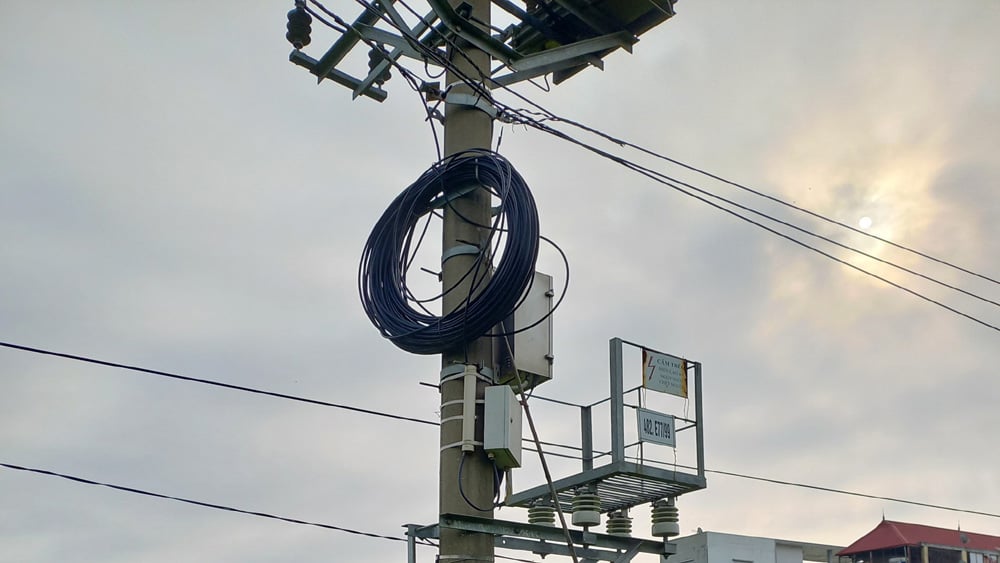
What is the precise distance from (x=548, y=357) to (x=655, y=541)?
2.11m

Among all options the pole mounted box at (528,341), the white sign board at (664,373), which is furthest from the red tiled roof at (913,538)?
the pole mounted box at (528,341)

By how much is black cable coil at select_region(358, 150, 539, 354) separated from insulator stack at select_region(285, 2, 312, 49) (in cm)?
207

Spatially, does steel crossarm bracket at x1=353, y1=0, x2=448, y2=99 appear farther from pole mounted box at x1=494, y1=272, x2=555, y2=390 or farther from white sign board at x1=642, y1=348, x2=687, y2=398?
white sign board at x1=642, y1=348, x2=687, y2=398

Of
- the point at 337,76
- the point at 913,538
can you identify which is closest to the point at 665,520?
the point at 337,76

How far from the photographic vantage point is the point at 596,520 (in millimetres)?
10406

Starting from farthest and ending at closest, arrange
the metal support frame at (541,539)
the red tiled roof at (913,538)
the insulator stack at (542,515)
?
1. the red tiled roof at (913,538)
2. the insulator stack at (542,515)
3. the metal support frame at (541,539)

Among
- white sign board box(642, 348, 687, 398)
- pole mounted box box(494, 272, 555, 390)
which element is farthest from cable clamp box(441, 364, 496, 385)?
white sign board box(642, 348, 687, 398)

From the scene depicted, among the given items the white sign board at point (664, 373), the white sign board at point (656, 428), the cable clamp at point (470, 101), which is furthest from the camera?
the white sign board at point (664, 373)

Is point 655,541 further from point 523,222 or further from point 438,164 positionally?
point 438,164

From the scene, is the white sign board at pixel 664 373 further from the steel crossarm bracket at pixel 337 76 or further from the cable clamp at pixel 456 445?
the steel crossarm bracket at pixel 337 76

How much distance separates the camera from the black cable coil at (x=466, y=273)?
9852 millimetres

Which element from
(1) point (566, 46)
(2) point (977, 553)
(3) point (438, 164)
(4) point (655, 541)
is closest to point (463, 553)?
(4) point (655, 541)

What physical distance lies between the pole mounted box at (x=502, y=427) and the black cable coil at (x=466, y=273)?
66 cm

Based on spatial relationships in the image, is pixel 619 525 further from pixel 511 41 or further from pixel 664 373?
pixel 511 41
